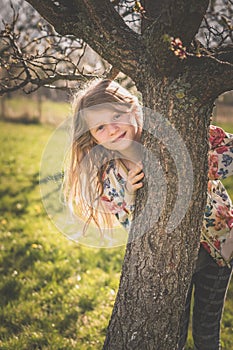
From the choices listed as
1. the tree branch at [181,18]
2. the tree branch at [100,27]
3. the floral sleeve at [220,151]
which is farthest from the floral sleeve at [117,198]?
the tree branch at [181,18]

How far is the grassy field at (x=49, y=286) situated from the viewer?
10.3 ft

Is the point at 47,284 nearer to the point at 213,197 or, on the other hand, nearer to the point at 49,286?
the point at 49,286

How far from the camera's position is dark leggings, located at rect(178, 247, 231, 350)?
259 cm

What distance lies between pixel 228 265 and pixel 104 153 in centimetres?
96

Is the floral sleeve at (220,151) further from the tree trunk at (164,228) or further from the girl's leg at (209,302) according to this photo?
the girl's leg at (209,302)

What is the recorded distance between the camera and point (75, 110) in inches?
98.7

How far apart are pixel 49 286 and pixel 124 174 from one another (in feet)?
5.99

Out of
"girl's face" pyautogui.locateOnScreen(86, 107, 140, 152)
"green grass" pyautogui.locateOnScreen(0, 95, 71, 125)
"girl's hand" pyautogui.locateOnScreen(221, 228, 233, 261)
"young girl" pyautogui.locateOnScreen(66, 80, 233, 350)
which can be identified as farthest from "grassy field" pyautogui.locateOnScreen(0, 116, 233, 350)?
"green grass" pyautogui.locateOnScreen(0, 95, 71, 125)

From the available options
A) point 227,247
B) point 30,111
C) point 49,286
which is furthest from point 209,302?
point 30,111

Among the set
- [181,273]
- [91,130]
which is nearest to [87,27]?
[91,130]

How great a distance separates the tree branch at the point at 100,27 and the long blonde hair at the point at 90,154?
348 mm

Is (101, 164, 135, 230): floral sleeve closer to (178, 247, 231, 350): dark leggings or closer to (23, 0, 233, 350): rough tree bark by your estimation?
(23, 0, 233, 350): rough tree bark

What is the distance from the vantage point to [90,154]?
2.52 metres

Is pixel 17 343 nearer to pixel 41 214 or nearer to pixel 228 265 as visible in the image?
pixel 228 265
